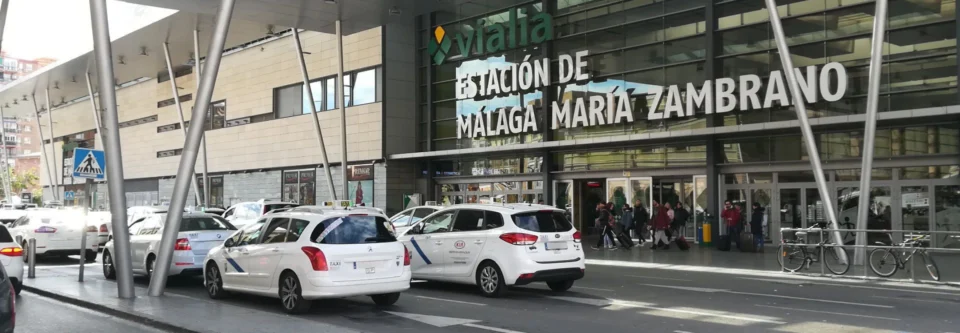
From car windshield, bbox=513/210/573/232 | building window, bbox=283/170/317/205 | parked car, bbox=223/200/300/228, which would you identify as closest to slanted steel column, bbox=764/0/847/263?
car windshield, bbox=513/210/573/232

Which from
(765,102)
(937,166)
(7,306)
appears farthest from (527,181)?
(7,306)

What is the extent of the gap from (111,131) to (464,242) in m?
6.24

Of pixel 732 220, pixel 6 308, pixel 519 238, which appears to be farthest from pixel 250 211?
pixel 6 308

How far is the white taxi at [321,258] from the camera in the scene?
10.8 metres

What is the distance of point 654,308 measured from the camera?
39.0 feet

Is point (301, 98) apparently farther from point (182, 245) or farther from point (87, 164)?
point (182, 245)

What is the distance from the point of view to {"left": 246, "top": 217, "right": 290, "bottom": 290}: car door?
1141 centimetres

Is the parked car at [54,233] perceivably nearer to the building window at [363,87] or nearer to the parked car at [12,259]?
the parked car at [12,259]

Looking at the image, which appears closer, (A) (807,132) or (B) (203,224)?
(B) (203,224)

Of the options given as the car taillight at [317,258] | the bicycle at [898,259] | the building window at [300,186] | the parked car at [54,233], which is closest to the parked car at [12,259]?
the car taillight at [317,258]

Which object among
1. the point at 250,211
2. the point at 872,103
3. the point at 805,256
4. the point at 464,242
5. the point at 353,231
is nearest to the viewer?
the point at 353,231

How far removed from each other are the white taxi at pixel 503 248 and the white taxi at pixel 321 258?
1846mm

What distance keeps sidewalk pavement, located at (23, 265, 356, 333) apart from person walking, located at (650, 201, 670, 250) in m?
15.7

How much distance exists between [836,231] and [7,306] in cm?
1609
